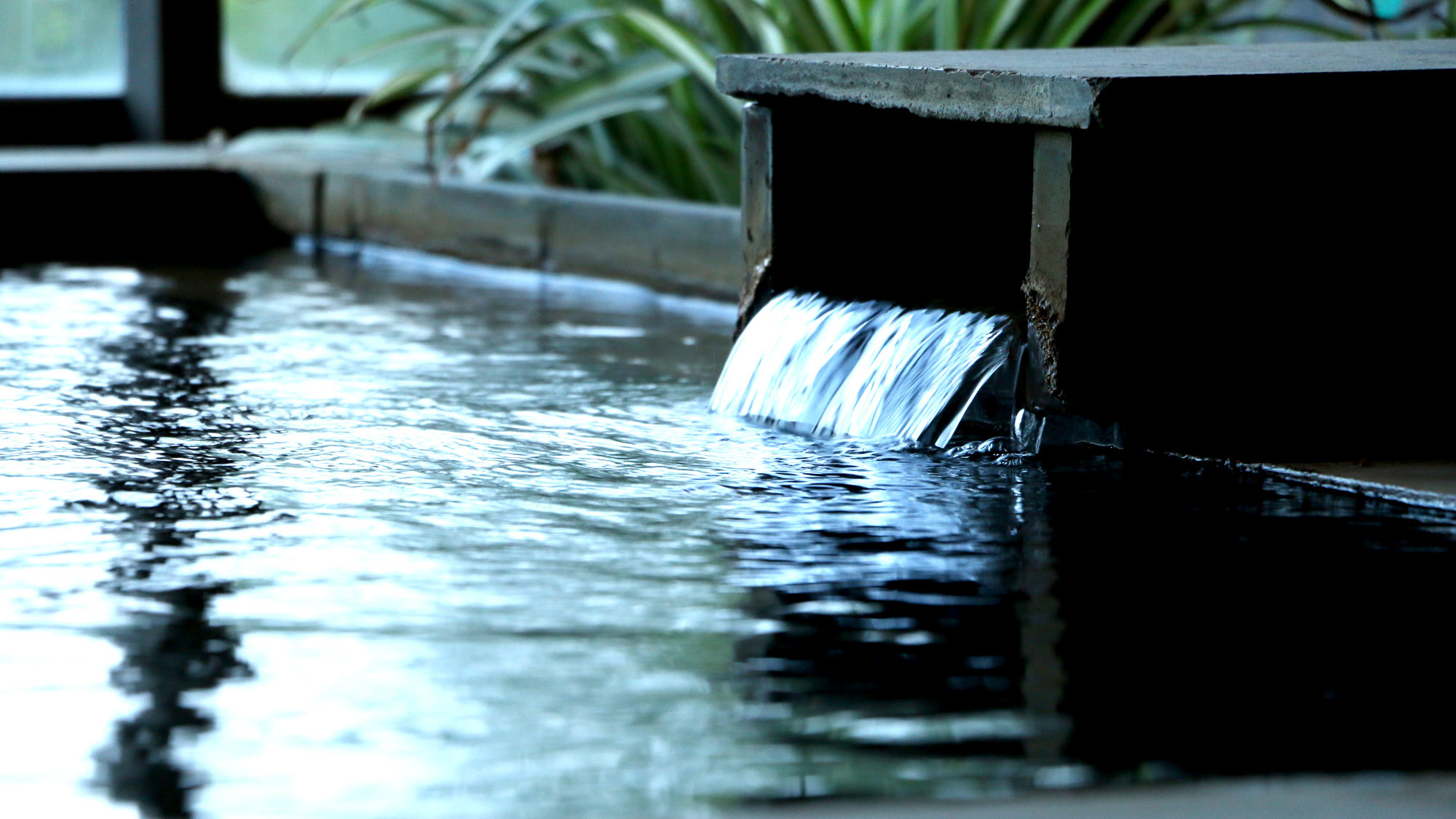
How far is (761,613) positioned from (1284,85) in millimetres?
1364

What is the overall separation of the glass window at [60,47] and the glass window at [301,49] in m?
0.46

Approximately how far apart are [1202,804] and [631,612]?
84 cm

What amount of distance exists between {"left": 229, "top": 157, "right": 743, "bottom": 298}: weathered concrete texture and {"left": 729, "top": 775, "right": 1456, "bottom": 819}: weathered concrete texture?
152 inches

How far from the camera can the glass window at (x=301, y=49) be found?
9.52m

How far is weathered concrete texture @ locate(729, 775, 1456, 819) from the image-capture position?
1.69m

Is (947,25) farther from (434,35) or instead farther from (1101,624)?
(1101,624)

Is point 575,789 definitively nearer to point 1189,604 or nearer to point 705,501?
point 1189,604

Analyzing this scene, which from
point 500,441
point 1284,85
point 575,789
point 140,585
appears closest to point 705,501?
point 500,441

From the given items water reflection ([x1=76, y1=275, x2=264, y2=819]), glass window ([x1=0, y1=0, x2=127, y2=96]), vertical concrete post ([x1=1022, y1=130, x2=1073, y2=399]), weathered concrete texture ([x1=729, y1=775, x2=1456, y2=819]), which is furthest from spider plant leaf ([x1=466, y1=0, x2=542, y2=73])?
weathered concrete texture ([x1=729, y1=775, x2=1456, y2=819])

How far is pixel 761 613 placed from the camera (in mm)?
2445

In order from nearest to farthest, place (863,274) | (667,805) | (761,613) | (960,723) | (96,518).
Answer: (667,805) < (960,723) < (761,613) < (96,518) < (863,274)

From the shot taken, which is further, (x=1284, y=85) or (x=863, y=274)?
(x=863, y=274)

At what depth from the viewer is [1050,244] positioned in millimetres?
3449

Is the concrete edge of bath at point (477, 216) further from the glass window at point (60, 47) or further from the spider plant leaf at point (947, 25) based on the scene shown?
the glass window at point (60, 47)
